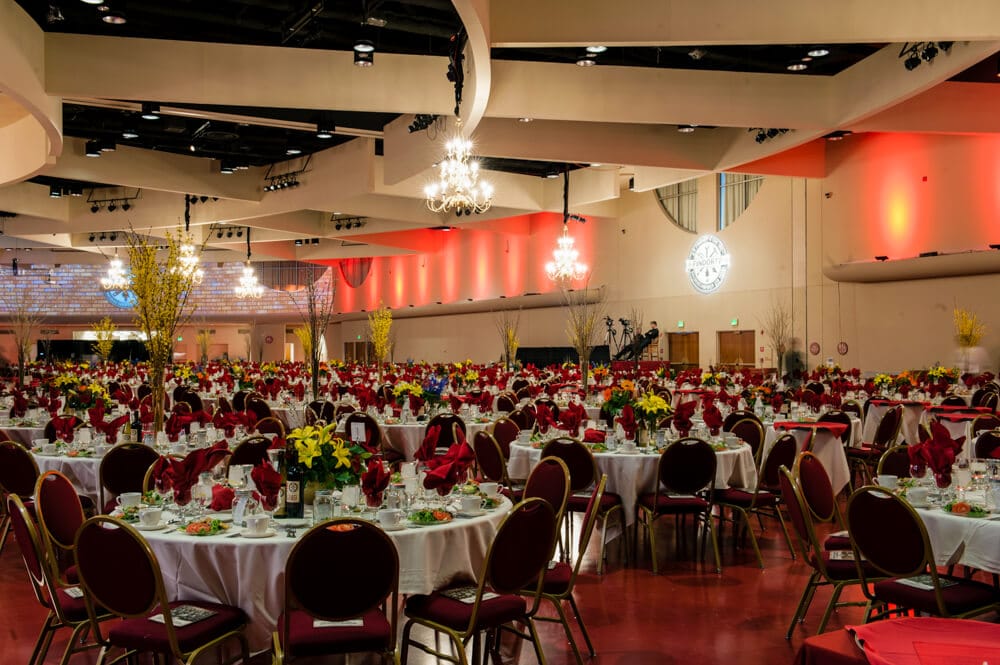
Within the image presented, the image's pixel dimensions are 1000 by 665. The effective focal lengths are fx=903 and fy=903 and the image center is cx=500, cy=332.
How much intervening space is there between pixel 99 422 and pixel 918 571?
19.2 ft

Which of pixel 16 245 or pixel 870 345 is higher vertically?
pixel 16 245

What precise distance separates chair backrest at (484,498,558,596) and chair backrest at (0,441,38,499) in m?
3.66

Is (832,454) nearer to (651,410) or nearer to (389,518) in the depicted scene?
(651,410)

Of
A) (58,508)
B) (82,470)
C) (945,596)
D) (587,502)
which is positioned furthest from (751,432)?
(58,508)

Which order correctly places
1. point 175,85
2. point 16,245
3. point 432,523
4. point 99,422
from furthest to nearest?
point 16,245 → point 175,85 → point 99,422 → point 432,523

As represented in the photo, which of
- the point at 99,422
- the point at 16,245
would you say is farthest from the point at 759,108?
the point at 16,245

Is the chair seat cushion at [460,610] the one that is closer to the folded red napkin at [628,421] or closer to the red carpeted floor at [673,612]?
the red carpeted floor at [673,612]

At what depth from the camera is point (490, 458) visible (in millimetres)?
6996

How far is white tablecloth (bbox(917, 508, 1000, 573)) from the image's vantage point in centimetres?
420

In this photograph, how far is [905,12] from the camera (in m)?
9.17

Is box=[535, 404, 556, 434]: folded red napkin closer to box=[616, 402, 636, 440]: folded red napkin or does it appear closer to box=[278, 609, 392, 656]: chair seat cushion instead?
box=[616, 402, 636, 440]: folded red napkin

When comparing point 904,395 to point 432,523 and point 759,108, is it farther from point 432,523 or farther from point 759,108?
point 432,523

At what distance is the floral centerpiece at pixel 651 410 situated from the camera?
682cm

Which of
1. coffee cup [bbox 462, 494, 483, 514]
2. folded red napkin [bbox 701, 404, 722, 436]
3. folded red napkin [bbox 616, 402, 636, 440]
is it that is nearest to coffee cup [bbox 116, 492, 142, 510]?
coffee cup [bbox 462, 494, 483, 514]
